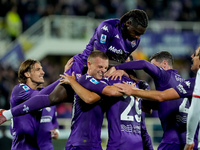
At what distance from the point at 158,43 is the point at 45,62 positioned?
4.47 metres

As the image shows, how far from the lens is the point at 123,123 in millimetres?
5645

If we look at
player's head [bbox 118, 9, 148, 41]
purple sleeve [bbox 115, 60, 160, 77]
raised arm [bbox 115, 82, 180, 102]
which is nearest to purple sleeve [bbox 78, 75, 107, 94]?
raised arm [bbox 115, 82, 180, 102]

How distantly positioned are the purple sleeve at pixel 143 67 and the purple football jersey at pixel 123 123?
10.4 inches

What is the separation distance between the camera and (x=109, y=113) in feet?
18.7

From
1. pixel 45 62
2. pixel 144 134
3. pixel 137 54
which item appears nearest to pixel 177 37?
pixel 137 54

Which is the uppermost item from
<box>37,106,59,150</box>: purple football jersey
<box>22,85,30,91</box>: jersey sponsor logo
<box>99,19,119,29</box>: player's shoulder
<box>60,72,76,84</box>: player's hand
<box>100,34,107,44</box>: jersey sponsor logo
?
<box>99,19,119,29</box>: player's shoulder

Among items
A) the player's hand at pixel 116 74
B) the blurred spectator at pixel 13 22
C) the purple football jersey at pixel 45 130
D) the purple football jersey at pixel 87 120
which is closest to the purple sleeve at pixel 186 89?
the player's hand at pixel 116 74

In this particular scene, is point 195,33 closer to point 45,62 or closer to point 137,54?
point 137,54

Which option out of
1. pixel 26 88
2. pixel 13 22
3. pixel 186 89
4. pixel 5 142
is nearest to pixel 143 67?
pixel 186 89

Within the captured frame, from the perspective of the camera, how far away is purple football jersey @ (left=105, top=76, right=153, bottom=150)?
220 inches

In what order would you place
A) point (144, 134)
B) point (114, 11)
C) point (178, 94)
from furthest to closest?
point (114, 11), point (144, 134), point (178, 94)

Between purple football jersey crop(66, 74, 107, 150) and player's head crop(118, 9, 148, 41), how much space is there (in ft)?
3.33

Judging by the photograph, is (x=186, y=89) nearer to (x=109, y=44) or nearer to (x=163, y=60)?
(x=163, y=60)

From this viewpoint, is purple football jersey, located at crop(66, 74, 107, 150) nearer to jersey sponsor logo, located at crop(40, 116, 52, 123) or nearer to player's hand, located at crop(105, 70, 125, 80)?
player's hand, located at crop(105, 70, 125, 80)
